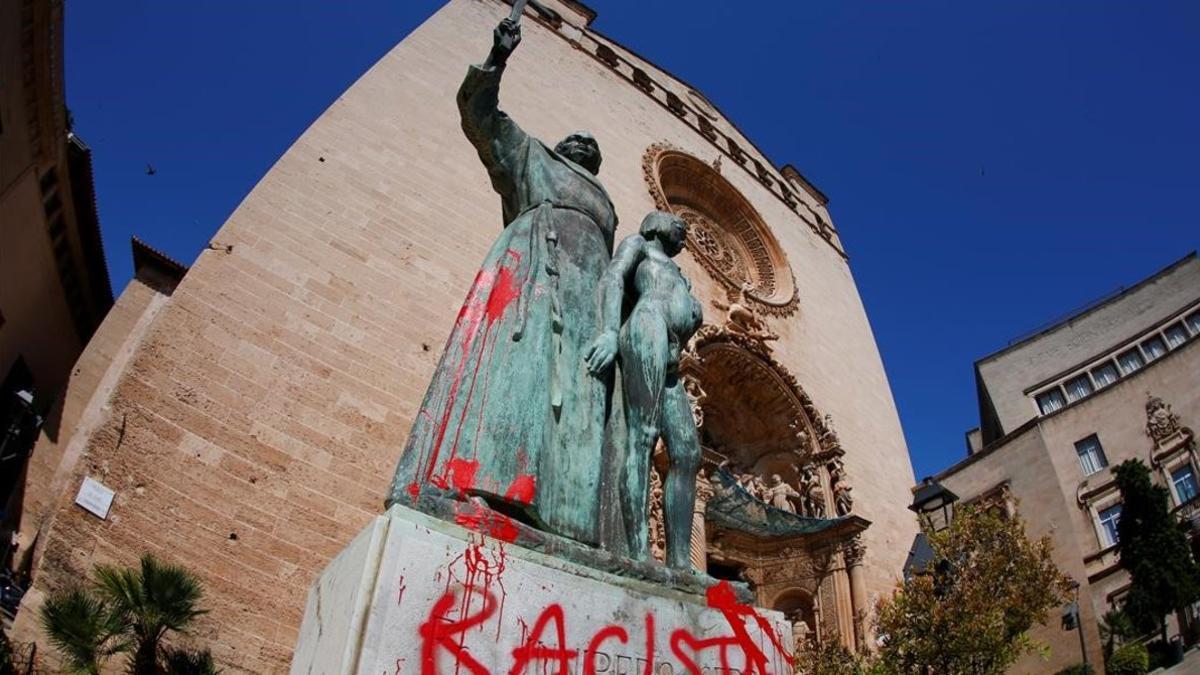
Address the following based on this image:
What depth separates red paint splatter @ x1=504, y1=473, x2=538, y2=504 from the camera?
6.40 feet

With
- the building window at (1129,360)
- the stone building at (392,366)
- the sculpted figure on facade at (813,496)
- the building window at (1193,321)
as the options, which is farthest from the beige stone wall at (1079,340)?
the sculpted figure on facade at (813,496)

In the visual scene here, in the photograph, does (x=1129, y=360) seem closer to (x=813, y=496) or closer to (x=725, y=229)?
(x=725, y=229)

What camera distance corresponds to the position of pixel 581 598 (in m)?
1.72

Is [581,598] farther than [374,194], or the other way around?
[374,194]

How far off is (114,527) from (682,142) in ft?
42.9

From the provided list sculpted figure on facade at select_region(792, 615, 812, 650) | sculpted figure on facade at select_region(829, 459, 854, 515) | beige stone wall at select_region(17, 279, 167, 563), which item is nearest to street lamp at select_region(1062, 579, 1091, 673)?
sculpted figure on facade at select_region(829, 459, 854, 515)

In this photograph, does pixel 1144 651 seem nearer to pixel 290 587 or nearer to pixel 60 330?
pixel 290 587

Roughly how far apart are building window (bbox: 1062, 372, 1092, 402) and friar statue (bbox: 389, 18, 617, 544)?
2644 centimetres

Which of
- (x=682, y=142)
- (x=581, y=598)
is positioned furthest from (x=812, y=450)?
(x=581, y=598)

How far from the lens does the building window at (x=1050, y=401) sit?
2409 centimetres

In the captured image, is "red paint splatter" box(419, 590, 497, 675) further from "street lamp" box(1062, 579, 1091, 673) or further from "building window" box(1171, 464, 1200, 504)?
"building window" box(1171, 464, 1200, 504)

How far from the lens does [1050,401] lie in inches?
958

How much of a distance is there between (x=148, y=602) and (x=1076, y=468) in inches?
892

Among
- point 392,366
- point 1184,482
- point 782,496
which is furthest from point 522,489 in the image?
point 1184,482
